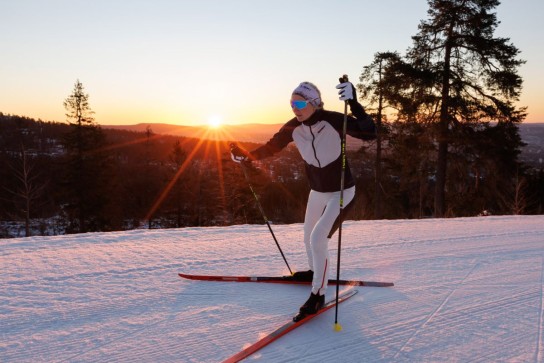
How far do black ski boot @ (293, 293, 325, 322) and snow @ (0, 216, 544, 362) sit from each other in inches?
3.6

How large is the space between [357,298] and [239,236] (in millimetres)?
2861

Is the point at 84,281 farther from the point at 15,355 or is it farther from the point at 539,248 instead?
the point at 539,248

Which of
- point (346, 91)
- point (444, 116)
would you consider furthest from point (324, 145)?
point (444, 116)

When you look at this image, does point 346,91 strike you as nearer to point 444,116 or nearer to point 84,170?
point 444,116

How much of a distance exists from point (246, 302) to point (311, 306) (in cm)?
64

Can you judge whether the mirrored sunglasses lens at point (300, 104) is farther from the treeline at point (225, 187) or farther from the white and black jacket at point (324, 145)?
the treeline at point (225, 187)

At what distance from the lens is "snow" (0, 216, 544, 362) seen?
2.70m

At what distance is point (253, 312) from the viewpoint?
335 cm

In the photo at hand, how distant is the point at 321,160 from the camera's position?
351cm

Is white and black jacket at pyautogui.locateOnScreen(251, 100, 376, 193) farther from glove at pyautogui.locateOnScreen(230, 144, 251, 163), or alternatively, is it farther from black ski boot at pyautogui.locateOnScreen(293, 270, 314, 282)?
black ski boot at pyautogui.locateOnScreen(293, 270, 314, 282)

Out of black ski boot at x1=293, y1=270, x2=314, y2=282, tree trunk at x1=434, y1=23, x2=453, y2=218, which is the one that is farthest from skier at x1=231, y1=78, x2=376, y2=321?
tree trunk at x1=434, y1=23, x2=453, y2=218

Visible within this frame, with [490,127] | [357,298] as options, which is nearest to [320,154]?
[357,298]

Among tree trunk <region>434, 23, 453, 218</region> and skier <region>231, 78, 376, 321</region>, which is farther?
tree trunk <region>434, 23, 453, 218</region>

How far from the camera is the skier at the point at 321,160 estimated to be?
130 inches
